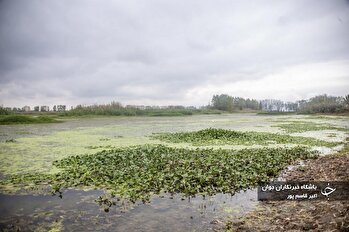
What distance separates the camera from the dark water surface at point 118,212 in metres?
7.05

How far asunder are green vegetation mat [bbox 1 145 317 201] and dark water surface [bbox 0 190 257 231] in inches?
30.1

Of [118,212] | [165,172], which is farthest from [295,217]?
[165,172]

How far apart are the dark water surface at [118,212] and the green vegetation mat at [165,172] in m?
0.77

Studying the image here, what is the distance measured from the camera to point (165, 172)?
38.9ft

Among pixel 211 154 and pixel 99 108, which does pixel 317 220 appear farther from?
pixel 99 108

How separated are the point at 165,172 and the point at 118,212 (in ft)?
13.5

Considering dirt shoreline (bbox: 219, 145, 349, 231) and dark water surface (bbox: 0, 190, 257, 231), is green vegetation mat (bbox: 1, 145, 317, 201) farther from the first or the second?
dirt shoreline (bbox: 219, 145, 349, 231)

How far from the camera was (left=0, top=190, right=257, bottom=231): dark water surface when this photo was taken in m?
7.05

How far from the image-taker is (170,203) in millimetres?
8672

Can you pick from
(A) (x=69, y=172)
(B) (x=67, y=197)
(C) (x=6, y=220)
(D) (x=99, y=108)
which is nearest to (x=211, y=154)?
(A) (x=69, y=172)

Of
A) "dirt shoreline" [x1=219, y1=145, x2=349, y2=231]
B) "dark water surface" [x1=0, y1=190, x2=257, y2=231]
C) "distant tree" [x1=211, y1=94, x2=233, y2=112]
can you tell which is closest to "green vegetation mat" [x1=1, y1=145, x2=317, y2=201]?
"dark water surface" [x1=0, y1=190, x2=257, y2=231]

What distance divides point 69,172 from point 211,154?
24.7 ft

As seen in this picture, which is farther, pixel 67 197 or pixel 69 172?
pixel 69 172

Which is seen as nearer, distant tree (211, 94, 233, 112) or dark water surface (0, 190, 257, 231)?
dark water surface (0, 190, 257, 231)
